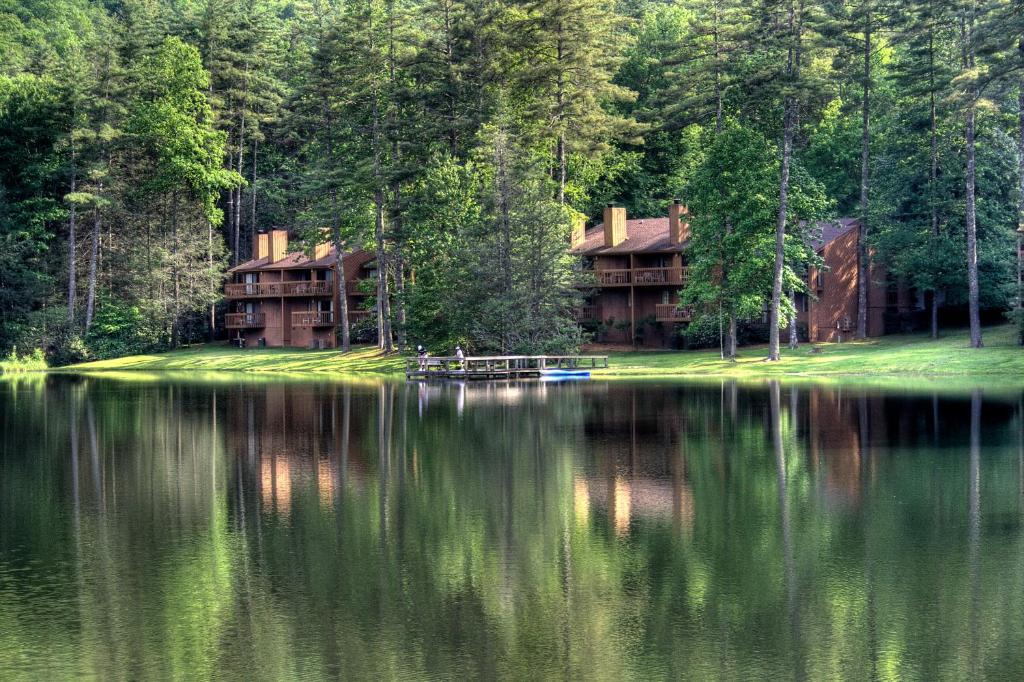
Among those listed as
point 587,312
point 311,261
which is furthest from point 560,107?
point 311,261

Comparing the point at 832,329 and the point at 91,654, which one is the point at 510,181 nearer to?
the point at 832,329

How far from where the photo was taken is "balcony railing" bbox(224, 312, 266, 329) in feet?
317

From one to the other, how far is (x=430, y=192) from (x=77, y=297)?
1431 inches

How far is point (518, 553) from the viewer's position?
17109 millimetres

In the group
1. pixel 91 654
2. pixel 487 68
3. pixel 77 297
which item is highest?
pixel 487 68

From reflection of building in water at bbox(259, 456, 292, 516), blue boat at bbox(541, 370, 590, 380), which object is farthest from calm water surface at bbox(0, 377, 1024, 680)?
blue boat at bbox(541, 370, 590, 380)

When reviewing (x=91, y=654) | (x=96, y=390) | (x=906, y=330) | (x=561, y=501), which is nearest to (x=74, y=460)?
(x=561, y=501)

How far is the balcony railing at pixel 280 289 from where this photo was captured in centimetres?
9462

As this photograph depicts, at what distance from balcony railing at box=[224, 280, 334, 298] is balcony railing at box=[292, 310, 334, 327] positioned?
160cm

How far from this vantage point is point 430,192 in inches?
2943

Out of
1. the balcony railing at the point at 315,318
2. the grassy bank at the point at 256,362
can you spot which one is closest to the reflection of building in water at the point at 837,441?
the grassy bank at the point at 256,362

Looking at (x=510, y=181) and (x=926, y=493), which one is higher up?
(x=510, y=181)

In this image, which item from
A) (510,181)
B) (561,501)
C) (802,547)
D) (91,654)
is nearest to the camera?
(91,654)

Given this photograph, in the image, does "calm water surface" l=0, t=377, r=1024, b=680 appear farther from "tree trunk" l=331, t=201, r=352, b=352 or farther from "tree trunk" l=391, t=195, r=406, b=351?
"tree trunk" l=331, t=201, r=352, b=352
